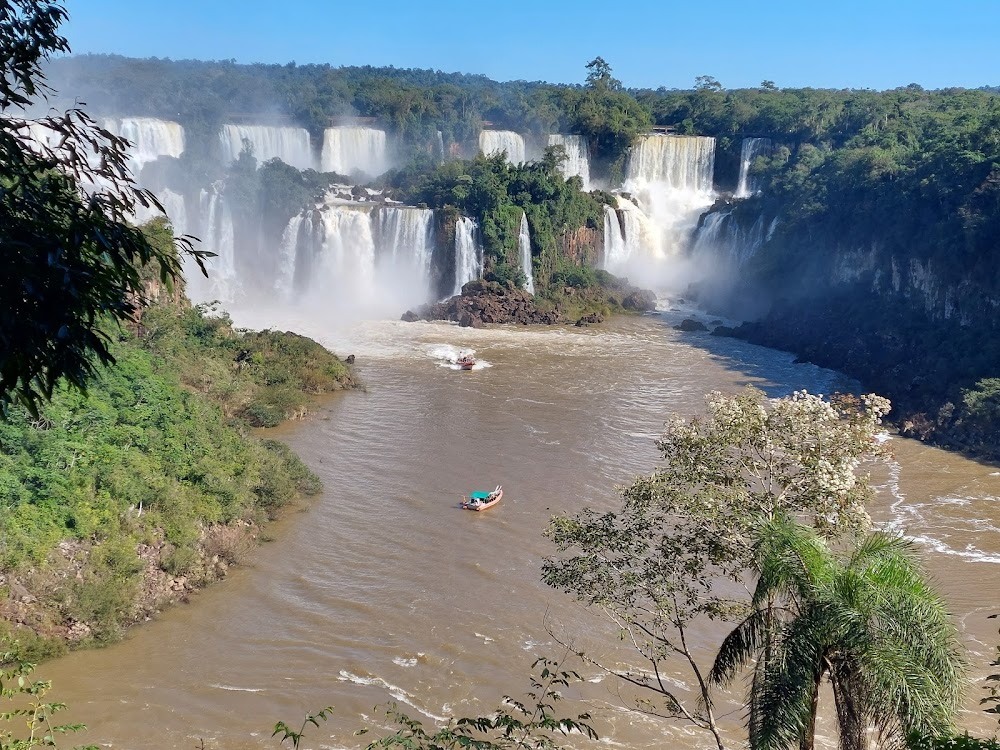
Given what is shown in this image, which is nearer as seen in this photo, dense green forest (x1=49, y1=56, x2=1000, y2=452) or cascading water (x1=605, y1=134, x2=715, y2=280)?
dense green forest (x1=49, y1=56, x2=1000, y2=452)

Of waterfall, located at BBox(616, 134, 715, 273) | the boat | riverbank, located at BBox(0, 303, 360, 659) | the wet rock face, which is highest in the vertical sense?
waterfall, located at BBox(616, 134, 715, 273)

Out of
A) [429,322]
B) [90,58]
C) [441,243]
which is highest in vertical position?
[90,58]

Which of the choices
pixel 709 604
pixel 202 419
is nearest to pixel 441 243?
pixel 202 419

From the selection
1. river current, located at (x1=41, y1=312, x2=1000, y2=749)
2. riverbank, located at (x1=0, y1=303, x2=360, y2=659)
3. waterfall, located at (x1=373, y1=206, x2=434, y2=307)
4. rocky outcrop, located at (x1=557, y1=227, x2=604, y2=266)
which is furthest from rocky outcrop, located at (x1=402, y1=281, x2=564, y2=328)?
riverbank, located at (x1=0, y1=303, x2=360, y2=659)

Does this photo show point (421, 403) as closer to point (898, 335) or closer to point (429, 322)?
point (429, 322)

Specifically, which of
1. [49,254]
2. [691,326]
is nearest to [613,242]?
[691,326]

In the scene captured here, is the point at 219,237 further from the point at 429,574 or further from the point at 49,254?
the point at 49,254

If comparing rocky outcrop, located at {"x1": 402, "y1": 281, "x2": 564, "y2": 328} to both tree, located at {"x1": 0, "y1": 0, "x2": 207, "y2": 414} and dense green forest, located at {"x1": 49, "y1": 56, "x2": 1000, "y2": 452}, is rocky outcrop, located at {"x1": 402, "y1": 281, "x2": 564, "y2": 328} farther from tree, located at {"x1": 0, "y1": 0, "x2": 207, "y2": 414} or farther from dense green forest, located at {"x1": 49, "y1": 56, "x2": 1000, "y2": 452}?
tree, located at {"x1": 0, "y1": 0, "x2": 207, "y2": 414}
